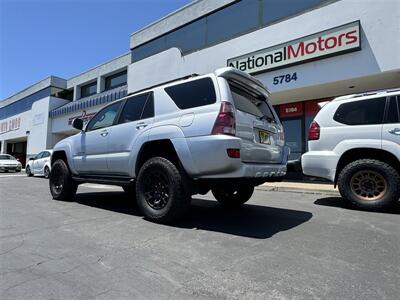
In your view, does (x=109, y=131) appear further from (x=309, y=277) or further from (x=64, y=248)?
(x=309, y=277)

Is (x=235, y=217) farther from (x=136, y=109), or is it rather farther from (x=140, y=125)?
(x=136, y=109)

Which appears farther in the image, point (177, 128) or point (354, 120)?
point (354, 120)

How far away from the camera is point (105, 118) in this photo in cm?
588

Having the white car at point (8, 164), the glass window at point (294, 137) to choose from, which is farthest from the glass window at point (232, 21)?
the white car at point (8, 164)

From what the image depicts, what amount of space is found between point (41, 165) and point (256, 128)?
14.9 meters

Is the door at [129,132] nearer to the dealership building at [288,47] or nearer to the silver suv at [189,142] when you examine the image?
the silver suv at [189,142]

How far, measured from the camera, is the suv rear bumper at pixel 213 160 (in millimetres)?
3891

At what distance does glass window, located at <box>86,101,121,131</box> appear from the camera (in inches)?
225

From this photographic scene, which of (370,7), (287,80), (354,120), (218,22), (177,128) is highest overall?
(218,22)

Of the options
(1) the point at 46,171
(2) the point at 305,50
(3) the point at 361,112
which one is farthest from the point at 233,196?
(1) the point at 46,171

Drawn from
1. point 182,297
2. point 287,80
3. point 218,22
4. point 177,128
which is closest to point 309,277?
point 182,297

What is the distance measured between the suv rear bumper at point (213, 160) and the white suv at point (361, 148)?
92.4 inches

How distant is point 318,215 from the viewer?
5.32m

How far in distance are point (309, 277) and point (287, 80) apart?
372 inches
